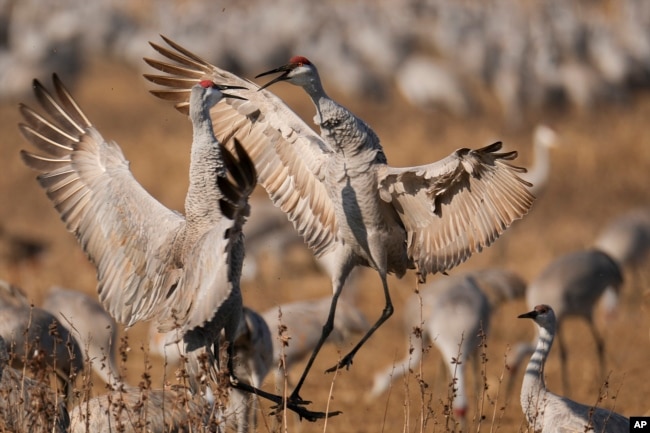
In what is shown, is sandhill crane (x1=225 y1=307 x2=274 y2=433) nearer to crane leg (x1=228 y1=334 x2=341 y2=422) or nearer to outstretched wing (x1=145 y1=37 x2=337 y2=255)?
outstretched wing (x1=145 y1=37 x2=337 y2=255)

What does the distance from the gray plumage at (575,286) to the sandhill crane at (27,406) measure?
199 inches

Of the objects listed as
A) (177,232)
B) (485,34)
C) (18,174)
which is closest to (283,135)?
(177,232)

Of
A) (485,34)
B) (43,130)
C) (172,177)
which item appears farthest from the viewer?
(485,34)

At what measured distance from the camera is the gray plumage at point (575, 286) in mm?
9438

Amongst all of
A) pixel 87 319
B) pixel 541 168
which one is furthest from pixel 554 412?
pixel 541 168

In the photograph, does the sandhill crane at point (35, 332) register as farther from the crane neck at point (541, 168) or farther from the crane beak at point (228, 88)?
the crane neck at point (541, 168)

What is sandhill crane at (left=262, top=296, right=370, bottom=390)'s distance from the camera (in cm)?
827

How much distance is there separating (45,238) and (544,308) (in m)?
10.4

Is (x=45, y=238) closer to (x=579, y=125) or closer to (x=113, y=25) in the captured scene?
(x=579, y=125)

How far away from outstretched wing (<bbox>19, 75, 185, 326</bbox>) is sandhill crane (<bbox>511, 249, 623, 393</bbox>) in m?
4.44

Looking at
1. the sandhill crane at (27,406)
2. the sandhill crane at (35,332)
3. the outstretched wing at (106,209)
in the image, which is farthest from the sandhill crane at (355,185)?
the sandhill crane at (27,406)

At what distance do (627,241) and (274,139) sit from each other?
22.0ft

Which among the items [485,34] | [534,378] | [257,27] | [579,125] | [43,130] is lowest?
[534,378]

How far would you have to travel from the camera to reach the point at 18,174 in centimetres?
1812
